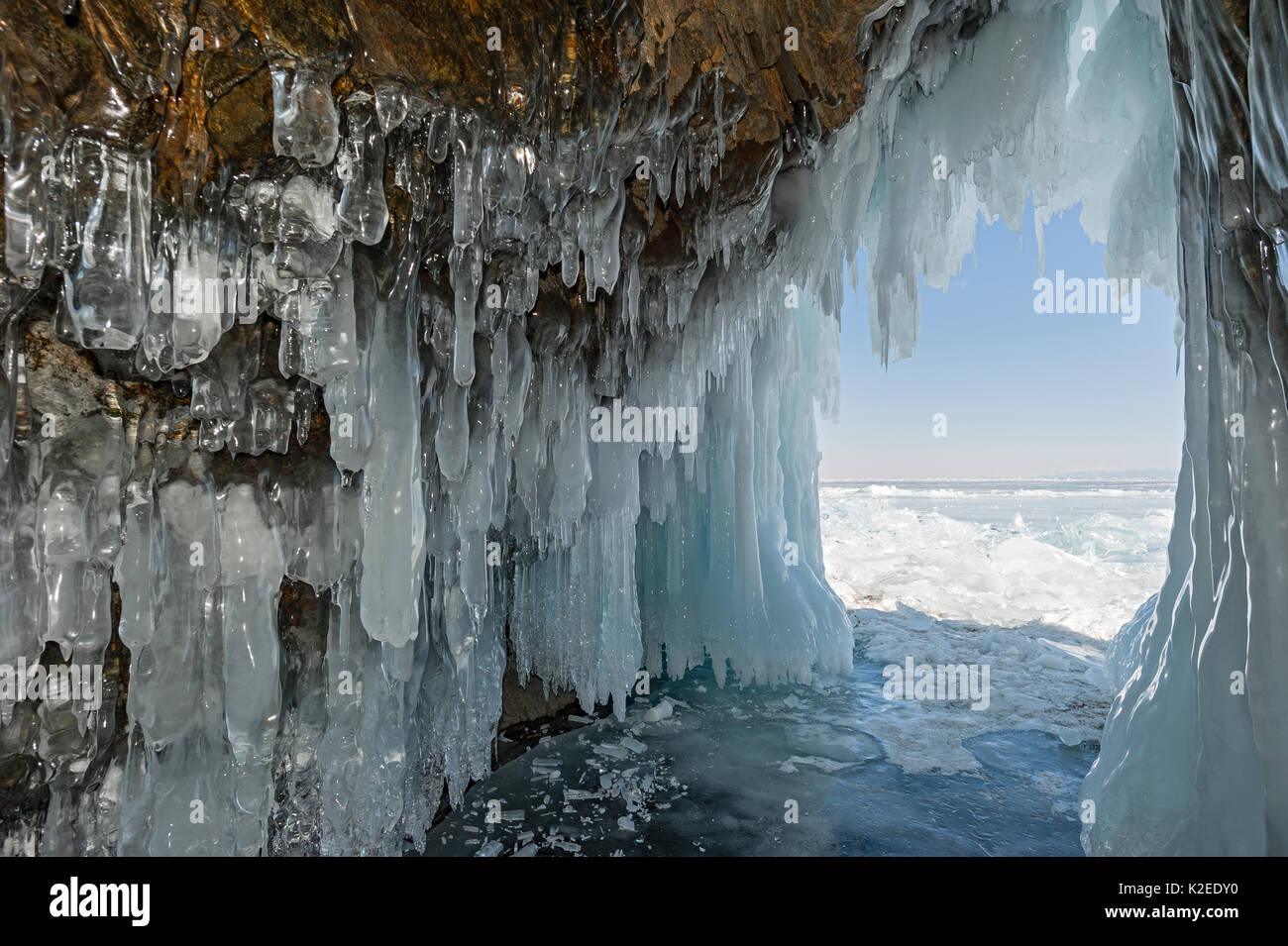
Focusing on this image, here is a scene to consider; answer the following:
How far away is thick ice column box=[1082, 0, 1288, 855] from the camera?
2.60m

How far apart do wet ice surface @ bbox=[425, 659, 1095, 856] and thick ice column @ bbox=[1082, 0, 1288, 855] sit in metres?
1.08

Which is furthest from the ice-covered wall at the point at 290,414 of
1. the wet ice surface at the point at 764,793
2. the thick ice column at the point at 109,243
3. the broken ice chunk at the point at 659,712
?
the broken ice chunk at the point at 659,712

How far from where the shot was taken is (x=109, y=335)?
2.32 meters

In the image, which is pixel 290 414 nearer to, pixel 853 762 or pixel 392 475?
pixel 392 475

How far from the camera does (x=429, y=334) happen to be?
3.65 meters

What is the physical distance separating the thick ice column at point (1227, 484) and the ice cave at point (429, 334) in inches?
0.6

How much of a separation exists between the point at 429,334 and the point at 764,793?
14.5ft

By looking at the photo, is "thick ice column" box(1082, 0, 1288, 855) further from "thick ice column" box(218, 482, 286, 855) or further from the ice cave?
"thick ice column" box(218, 482, 286, 855)

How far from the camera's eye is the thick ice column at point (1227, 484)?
8.52 feet

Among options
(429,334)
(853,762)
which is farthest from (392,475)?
(853,762)

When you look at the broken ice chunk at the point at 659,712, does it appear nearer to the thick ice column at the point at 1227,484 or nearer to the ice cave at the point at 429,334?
the ice cave at the point at 429,334

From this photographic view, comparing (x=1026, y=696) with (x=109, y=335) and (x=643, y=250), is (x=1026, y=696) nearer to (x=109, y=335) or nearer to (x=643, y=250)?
(x=643, y=250)

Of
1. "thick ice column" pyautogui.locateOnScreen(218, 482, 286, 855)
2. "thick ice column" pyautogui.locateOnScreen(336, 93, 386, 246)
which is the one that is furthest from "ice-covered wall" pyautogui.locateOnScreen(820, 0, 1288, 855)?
"thick ice column" pyautogui.locateOnScreen(218, 482, 286, 855)

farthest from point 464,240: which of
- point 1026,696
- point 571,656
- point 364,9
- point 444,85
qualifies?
point 1026,696
